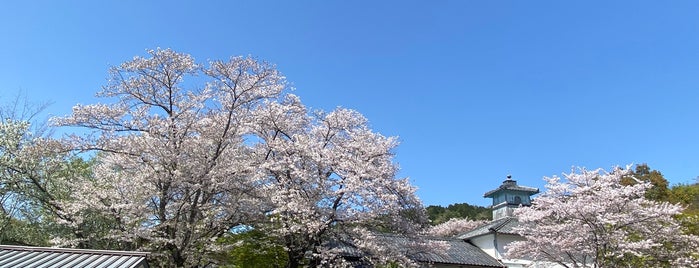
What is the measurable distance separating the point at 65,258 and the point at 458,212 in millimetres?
39848

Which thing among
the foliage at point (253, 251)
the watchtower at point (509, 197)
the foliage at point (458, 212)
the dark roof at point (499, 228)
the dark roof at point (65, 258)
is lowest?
the dark roof at point (65, 258)

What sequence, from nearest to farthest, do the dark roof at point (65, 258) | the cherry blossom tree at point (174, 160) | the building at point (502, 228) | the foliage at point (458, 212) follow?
the dark roof at point (65, 258), the cherry blossom tree at point (174, 160), the building at point (502, 228), the foliage at point (458, 212)

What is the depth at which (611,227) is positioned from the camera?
14250mm

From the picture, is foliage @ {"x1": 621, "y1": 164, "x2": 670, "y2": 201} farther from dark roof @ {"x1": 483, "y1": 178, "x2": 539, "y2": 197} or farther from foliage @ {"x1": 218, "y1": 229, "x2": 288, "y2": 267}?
foliage @ {"x1": 218, "y1": 229, "x2": 288, "y2": 267}

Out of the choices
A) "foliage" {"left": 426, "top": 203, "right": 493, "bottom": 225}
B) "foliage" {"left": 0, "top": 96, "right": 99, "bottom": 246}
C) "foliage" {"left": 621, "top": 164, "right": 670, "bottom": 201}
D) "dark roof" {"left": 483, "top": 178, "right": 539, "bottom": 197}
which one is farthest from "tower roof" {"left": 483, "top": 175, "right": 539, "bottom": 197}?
"foliage" {"left": 0, "top": 96, "right": 99, "bottom": 246}

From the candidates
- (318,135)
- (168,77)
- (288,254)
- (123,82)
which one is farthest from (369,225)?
(123,82)

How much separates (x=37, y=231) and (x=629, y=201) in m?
18.4

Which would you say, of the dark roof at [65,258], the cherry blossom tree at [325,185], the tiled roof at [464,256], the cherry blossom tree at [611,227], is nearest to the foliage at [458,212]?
the tiled roof at [464,256]

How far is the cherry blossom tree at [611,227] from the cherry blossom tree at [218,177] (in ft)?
15.0

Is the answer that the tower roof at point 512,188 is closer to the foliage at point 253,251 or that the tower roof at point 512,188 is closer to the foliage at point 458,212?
the foliage at point 458,212

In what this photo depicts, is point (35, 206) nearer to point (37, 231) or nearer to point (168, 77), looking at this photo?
point (37, 231)

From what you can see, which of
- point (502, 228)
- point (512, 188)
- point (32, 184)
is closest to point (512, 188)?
point (512, 188)

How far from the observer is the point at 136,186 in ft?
Answer: 41.9

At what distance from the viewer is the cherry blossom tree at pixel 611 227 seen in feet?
45.1
